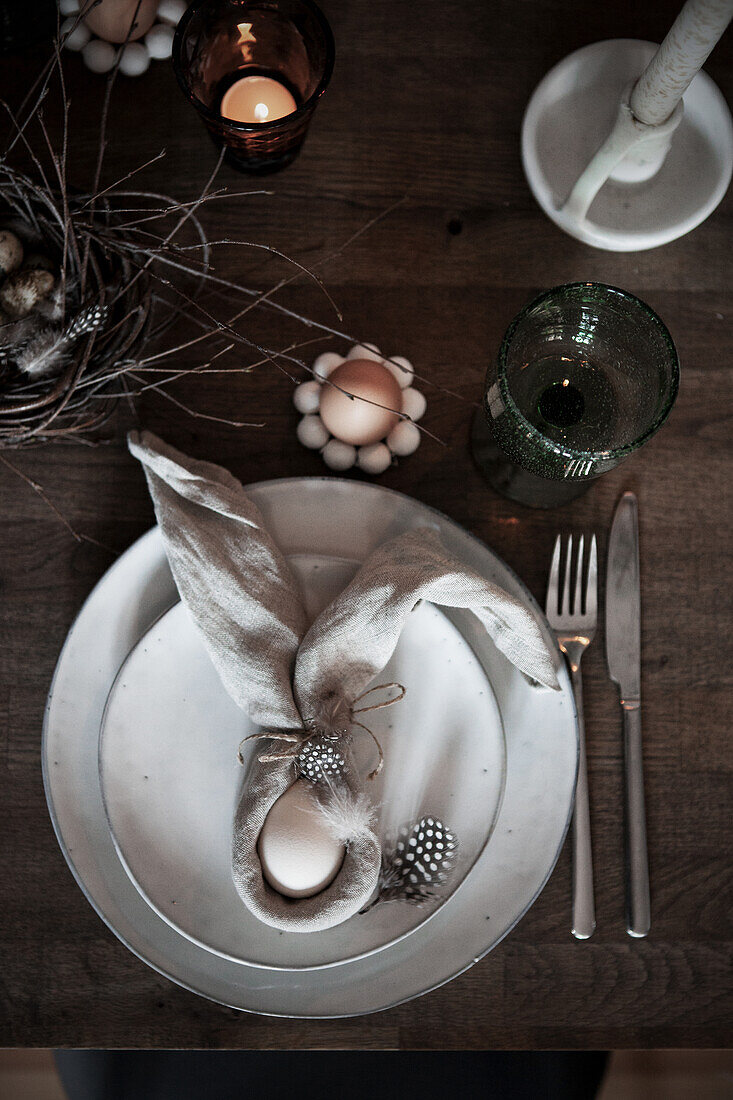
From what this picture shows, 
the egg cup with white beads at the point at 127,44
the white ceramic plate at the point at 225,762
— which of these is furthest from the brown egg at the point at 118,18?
the white ceramic plate at the point at 225,762

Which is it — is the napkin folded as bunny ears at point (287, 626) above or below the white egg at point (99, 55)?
below

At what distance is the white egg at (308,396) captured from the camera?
0.56 meters

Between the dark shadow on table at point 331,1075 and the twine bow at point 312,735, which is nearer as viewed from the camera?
the twine bow at point 312,735

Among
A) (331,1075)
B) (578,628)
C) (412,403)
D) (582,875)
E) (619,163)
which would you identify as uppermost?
(619,163)

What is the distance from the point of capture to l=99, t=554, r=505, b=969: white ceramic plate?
A: 1.64 feet

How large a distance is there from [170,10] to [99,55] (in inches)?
2.3

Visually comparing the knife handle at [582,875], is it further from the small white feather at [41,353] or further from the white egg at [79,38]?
the white egg at [79,38]

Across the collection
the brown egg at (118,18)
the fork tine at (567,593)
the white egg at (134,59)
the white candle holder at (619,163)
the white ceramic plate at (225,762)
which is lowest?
the white ceramic plate at (225,762)

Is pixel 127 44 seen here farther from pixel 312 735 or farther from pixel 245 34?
pixel 312 735

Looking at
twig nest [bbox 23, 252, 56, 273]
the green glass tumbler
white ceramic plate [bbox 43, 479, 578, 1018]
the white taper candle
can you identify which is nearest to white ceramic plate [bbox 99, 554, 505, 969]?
white ceramic plate [bbox 43, 479, 578, 1018]

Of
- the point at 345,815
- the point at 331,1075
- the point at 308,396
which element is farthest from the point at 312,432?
the point at 331,1075

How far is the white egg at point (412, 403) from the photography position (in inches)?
22.2

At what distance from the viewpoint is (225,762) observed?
52cm

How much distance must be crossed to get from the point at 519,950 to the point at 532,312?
415mm
